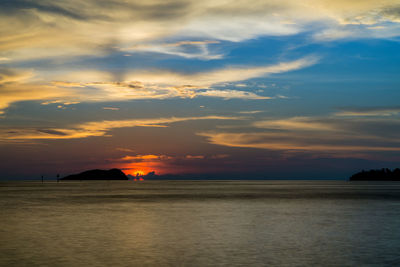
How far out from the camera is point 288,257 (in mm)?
23312

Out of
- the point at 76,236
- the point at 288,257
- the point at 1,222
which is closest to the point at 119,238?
the point at 76,236

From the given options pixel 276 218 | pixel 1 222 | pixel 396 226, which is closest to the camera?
pixel 396 226

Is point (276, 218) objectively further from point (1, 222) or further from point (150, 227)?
point (1, 222)

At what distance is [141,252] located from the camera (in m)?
24.6

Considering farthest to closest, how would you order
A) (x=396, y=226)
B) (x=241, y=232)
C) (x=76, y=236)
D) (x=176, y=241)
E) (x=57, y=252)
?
(x=396, y=226), (x=241, y=232), (x=76, y=236), (x=176, y=241), (x=57, y=252)

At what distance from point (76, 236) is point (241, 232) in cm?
1210

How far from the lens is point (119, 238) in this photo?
2986 cm

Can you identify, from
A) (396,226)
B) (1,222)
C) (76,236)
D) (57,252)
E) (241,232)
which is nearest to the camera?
(57,252)

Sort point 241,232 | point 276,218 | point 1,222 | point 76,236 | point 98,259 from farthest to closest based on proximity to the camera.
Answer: point 276,218 < point 1,222 < point 241,232 < point 76,236 < point 98,259

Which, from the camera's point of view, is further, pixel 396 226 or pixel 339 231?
pixel 396 226

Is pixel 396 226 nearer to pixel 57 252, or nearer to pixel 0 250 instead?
pixel 57 252

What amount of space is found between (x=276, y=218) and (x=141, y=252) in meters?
Result: 22.5

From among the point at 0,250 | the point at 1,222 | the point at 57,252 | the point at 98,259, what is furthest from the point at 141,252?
the point at 1,222

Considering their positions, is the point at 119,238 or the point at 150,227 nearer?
the point at 119,238
